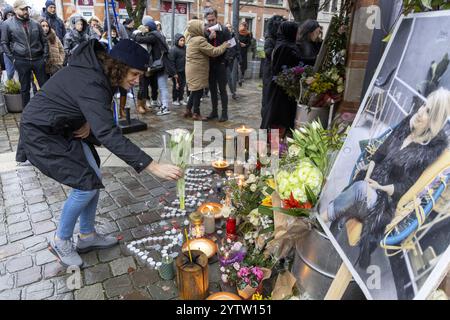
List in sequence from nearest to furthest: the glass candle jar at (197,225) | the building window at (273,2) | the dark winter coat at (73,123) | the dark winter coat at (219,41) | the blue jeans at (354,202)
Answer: the blue jeans at (354,202)
the dark winter coat at (73,123)
the glass candle jar at (197,225)
the dark winter coat at (219,41)
the building window at (273,2)

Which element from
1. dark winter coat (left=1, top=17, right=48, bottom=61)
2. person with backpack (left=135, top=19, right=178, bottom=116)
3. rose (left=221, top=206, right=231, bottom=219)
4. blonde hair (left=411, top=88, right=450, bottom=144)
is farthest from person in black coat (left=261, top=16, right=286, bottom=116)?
dark winter coat (left=1, top=17, right=48, bottom=61)

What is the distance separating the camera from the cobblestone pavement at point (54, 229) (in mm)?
2346

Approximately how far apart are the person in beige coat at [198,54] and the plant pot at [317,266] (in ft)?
16.0

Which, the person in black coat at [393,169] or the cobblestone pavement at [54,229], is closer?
the person in black coat at [393,169]

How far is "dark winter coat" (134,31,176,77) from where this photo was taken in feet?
21.0

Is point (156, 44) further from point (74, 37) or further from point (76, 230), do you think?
point (76, 230)

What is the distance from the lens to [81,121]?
2.30 m

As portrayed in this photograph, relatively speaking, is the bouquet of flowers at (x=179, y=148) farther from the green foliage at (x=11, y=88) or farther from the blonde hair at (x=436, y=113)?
the green foliage at (x=11, y=88)

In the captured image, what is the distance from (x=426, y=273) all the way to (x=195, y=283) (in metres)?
1.39

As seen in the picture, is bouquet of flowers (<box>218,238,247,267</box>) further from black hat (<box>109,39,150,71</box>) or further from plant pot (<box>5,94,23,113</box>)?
plant pot (<box>5,94,23,113</box>)

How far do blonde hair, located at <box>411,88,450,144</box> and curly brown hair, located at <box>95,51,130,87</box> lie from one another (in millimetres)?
1750

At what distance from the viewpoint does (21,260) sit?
262 centimetres

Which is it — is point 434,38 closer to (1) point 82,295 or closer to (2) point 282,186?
(2) point 282,186

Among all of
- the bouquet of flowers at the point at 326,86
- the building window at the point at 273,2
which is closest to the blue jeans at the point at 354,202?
the bouquet of flowers at the point at 326,86
